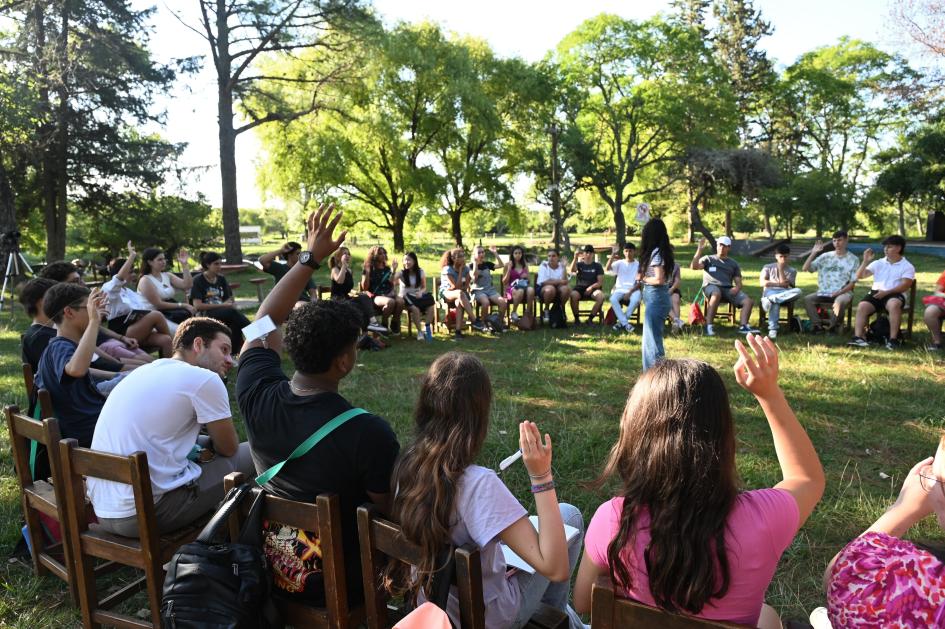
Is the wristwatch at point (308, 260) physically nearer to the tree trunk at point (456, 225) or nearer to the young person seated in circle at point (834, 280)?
the young person seated in circle at point (834, 280)

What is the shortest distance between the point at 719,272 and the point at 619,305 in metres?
1.51

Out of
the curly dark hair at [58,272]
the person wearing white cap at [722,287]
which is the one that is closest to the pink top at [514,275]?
the person wearing white cap at [722,287]

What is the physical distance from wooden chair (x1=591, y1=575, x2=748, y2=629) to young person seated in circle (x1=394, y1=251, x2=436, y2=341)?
25.4ft

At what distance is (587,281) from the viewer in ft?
33.2

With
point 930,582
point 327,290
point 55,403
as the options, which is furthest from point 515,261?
point 930,582

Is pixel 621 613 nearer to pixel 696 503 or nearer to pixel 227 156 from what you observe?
pixel 696 503

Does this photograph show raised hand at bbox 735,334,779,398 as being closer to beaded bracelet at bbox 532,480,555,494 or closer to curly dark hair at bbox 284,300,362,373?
beaded bracelet at bbox 532,480,555,494

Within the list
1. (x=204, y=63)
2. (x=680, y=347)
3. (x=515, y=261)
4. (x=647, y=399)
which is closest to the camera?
(x=647, y=399)

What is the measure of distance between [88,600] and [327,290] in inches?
280

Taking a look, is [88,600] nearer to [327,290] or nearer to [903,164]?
[327,290]

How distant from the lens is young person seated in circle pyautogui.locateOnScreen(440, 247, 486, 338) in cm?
948

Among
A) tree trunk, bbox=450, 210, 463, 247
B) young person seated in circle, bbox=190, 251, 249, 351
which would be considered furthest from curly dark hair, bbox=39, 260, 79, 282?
tree trunk, bbox=450, 210, 463, 247

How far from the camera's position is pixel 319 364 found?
2.14 metres

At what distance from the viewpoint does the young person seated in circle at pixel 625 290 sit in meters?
9.22
